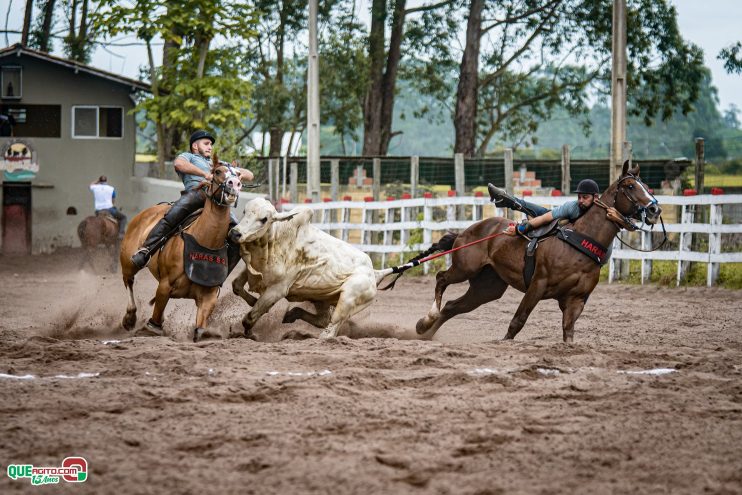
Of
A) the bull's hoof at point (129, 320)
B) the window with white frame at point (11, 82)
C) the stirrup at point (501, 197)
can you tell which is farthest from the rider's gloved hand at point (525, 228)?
the window with white frame at point (11, 82)

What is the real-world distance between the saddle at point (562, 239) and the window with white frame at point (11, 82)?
82.1 feet

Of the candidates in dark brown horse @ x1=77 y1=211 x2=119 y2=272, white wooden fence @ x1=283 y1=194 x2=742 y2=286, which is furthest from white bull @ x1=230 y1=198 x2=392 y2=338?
dark brown horse @ x1=77 y1=211 x2=119 y2=272

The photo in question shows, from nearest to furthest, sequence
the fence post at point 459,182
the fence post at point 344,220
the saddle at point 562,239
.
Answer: the saddle at point 562,239
the fence post at point 459,182
the fence post at point 344,220

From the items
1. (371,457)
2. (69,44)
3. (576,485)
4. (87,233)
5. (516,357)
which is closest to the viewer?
(576,485)

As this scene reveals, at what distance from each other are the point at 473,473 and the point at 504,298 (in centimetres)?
1086

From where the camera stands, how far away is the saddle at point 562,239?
991 centimetres

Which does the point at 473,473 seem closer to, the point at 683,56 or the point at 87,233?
the point at 87,233

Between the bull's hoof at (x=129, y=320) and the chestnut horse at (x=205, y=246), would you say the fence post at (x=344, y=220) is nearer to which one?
the bull's hoof at (x=129, y=320)

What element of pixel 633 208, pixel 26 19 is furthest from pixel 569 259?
pixel 26 19

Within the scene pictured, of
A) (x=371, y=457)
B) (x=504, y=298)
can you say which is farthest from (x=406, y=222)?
(x=371, y=457)

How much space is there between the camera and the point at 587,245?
9898mm

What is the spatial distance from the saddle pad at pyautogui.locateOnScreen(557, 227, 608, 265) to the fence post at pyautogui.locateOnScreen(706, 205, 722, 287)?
6.20m

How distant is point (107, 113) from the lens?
32188mm

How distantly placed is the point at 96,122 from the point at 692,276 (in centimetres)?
2157
